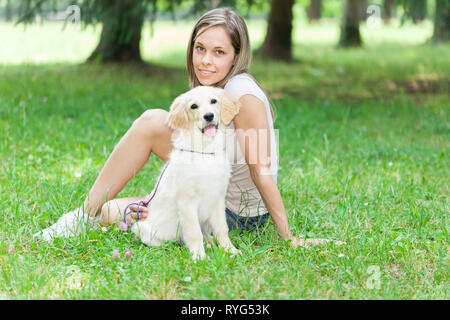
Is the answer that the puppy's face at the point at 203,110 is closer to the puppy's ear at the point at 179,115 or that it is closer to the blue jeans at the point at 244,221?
the puppy's ear at the point at 179,115

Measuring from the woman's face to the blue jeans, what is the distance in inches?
31.3

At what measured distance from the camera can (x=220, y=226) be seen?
275 cm

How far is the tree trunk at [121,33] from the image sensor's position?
676 cm

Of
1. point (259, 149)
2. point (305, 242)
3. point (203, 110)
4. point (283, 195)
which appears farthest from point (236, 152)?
point (283, 195)

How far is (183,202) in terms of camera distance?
101 inches

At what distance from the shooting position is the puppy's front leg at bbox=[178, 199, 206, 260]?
258cm

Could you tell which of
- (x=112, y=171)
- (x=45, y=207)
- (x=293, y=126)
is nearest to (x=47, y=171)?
(x=45, y=207)

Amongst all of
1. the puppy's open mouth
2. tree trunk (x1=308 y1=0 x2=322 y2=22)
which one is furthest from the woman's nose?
tree trunk (x1=308 y1=0 x2=322 y2=22)

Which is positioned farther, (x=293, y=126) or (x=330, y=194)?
(x=293, y=126)

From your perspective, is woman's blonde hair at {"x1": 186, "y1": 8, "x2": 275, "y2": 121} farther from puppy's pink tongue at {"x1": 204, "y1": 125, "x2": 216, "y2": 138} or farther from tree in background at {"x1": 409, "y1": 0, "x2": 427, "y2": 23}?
tree in background at {"x1": 409, "y1": 0, "x2": 427, "y2": 23}

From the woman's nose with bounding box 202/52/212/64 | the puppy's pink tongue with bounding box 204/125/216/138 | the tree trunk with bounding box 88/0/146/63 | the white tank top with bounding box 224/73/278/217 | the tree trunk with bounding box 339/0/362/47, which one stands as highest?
the tree trunk with bounding box 339/0/362/47

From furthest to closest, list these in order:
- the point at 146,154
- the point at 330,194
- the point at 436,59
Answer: the point at 436,59, the point at 330,194, the point at 146,154
